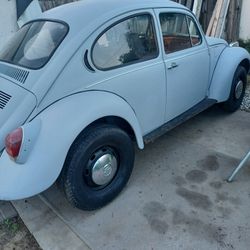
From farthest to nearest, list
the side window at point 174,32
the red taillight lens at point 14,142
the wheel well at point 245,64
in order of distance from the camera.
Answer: the wheel well at point 245,64
the side window at point 174,32
the red taillight lens at point 14,142

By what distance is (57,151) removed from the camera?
2404 mm

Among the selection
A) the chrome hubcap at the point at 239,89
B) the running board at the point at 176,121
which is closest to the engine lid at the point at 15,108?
the running board at the point at 176,121

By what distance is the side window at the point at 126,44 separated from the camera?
2.84 meters

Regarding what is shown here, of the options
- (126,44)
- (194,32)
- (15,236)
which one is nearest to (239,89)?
(194,32)

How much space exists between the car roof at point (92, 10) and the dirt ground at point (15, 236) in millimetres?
1862

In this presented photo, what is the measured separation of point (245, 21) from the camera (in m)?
7.23

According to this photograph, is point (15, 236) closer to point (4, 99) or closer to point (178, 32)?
point (4, 99)

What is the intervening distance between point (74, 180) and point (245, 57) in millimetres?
3232

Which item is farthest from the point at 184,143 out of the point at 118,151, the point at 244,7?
the point at 244,7

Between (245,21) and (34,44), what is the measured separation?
586 centimetres

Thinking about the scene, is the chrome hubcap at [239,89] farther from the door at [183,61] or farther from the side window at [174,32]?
the side window at [174,32]

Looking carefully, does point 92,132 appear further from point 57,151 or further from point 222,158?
point 222,158

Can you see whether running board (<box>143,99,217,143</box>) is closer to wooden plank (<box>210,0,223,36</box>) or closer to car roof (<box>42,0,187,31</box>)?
car roof (<box>42,0,187,31</box>)

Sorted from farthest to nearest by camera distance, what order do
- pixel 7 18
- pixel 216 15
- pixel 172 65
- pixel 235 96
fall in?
pixel 216 15
pixel 7 18
pixel 235 96
pixel 172 65
